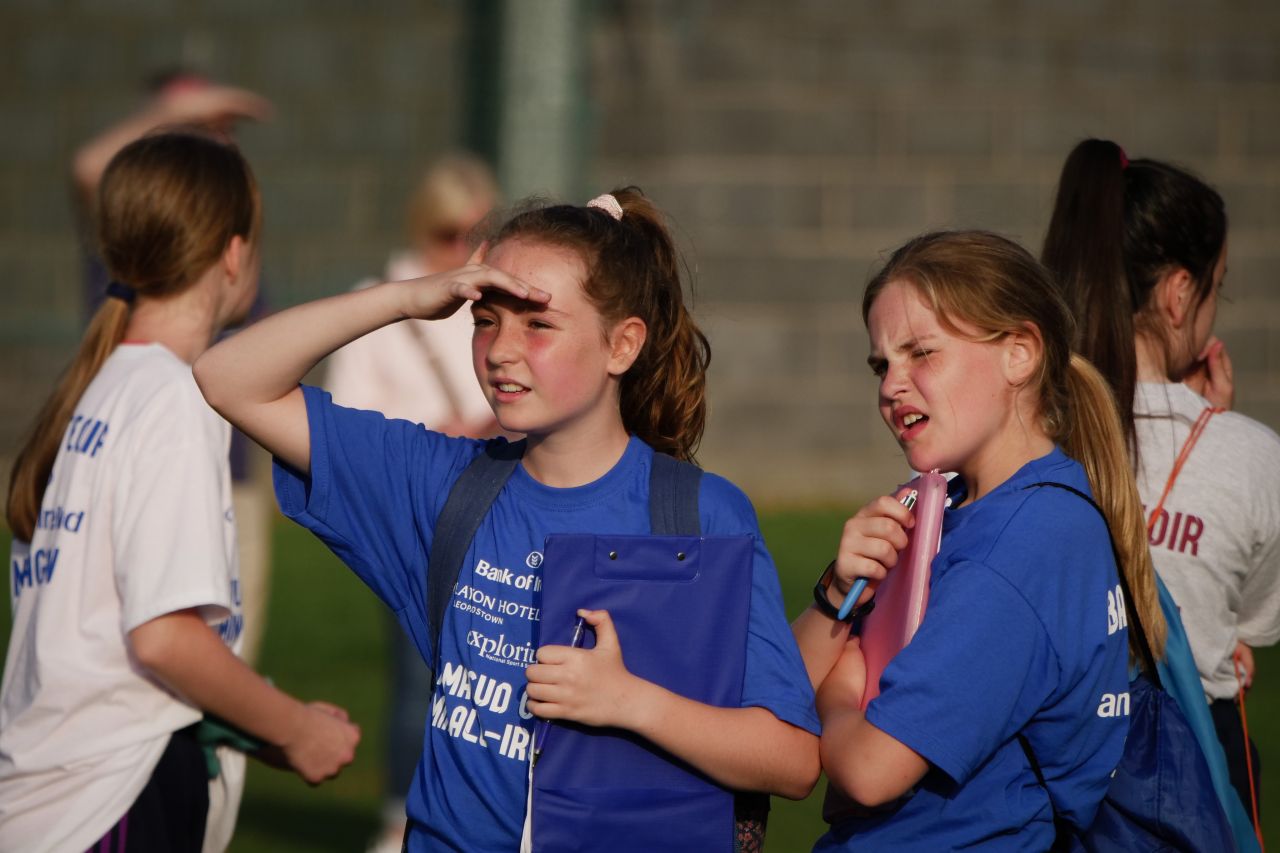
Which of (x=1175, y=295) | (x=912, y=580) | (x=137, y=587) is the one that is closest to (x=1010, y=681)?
(x=912, y=580)

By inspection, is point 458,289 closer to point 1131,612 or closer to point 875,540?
point 875,540

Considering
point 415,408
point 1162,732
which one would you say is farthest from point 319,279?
point 1162,732

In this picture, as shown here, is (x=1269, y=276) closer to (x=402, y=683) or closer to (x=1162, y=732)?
(x=402, y=683)

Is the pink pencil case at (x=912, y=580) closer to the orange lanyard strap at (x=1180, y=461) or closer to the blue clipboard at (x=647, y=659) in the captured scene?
the blue clipboard at (x=647, y=659)

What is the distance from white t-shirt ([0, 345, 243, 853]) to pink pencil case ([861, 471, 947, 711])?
113 centimetres

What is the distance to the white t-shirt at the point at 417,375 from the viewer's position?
497 cm

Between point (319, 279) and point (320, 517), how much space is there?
7.67m

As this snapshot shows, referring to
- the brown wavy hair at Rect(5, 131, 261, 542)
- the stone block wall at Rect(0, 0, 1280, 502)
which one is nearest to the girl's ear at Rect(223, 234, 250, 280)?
the brown wavy hair at Rect(5, 131, 261, 542)

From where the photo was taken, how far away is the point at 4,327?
1009 centimetres

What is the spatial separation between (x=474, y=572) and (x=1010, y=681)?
78 centimetres

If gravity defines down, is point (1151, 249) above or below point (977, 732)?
above

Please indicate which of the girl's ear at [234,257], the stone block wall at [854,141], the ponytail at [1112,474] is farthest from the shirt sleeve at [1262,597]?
the stone block wall at [854,141]

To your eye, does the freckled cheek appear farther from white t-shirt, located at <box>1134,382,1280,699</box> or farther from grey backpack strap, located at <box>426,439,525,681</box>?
white t-shirt, located at <box>1134,382,1280,699</box>

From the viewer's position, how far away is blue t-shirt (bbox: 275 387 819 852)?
7.64 ft
